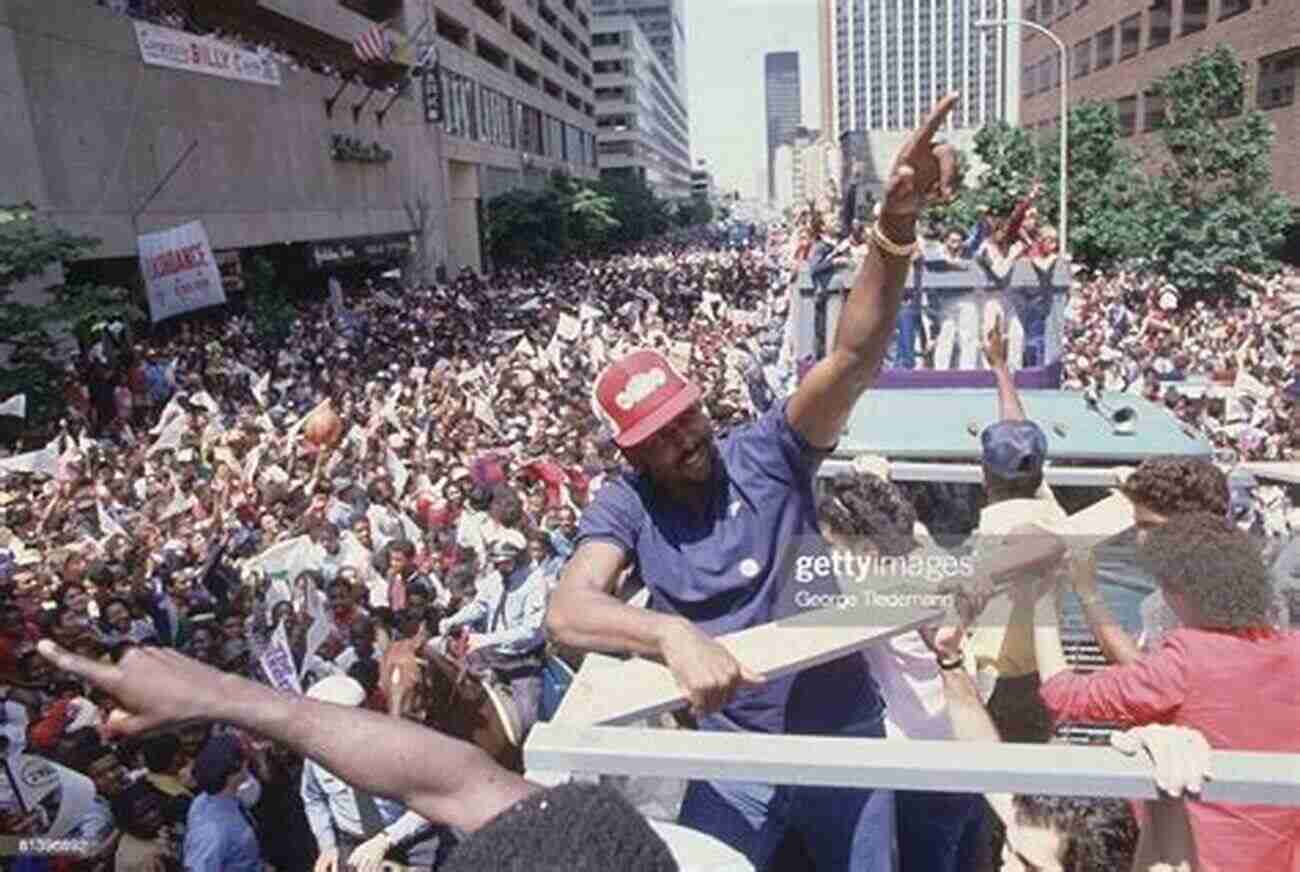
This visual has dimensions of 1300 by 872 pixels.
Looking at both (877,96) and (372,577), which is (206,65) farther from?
(877,96)

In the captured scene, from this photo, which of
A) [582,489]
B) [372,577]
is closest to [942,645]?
[372,577]

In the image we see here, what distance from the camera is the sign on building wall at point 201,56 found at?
21.7 meters

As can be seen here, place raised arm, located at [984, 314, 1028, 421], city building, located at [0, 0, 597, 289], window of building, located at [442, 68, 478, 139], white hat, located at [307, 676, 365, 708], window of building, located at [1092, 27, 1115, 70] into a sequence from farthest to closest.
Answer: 1. window of building, located at [1092, 27, 1115, 70]
2. window of building, located at [442, 68, 478, 139]
3. city building, located at [0, 0, 597, 289]
4. white hat, located at [307, 676, 365, 708]
5. raised arm, located at [984, 314, 1028, 421]

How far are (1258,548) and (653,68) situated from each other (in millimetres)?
138665

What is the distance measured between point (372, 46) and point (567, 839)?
34.5m

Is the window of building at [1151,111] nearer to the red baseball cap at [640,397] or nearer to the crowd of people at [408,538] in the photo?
the crowd of people at [408,538]

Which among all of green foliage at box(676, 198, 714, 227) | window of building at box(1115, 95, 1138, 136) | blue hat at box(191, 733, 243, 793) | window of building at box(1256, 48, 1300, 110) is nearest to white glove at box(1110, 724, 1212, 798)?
blue hat at box(191, 733, 243, 793)

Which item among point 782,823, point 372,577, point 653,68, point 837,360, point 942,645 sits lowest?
point 372,577

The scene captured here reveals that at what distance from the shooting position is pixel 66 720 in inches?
197

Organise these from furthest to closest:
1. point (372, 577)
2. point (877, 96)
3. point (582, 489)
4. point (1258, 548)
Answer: point (877, 96)
point (582, 489)
point (372, 577)
point (1258, 548)

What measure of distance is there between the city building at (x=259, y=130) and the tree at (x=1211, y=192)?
67.6ft

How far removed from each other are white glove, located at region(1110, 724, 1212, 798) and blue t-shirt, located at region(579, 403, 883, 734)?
2.43 feet

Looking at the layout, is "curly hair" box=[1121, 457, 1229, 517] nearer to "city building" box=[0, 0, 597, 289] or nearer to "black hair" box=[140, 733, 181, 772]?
"black hair" box=[140, 733, 181, 772]

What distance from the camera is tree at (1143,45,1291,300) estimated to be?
24.4 m
